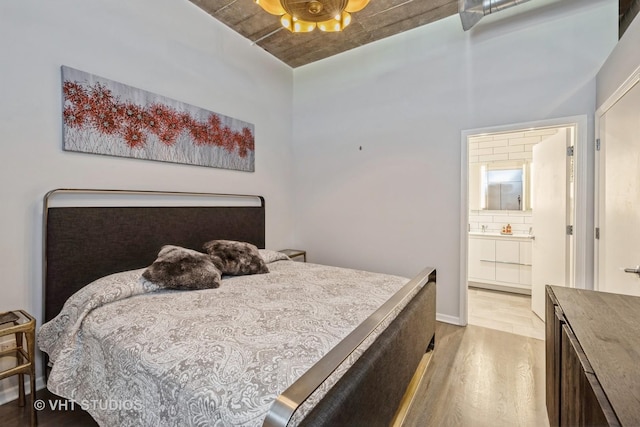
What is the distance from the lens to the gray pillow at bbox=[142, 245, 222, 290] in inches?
79.7

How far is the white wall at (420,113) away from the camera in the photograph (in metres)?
2.61

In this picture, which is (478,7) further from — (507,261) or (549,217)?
(507,261)

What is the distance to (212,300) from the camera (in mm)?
1843

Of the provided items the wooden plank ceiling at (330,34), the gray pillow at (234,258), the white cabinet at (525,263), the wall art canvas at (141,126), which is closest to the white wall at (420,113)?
the wooden plank ceiling at (330,34)

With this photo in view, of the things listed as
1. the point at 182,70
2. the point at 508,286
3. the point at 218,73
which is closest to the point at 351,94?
the point at 218,73

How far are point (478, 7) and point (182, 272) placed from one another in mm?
3244

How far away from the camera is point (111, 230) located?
89.4 inches

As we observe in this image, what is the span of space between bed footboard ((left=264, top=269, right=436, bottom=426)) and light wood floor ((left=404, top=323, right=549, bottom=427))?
28cm

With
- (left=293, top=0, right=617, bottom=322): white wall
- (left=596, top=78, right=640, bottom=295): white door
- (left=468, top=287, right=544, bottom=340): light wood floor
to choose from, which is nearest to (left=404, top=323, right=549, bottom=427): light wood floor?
(left=468, top=287, right=544, bottom=340): light wood floor

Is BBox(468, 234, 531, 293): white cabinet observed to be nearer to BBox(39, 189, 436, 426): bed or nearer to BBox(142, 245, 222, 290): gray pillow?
BBox(39, 189, 436, 426): bed

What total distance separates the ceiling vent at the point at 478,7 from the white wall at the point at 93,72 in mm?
2293

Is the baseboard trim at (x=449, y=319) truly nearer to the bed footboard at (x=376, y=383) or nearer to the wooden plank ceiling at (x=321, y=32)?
the bed footboard at (x=376, y=383)

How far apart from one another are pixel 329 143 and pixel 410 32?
1.55m

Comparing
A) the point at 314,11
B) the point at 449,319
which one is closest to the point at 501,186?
the point at 449,319
